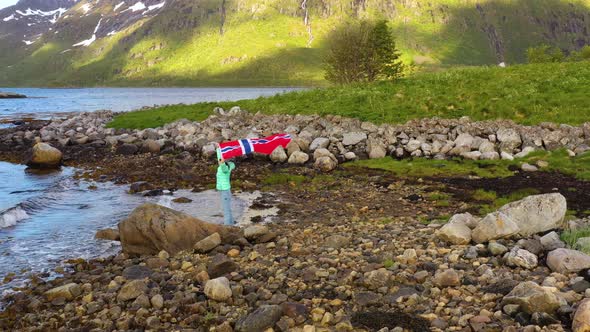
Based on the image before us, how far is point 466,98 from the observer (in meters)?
29.6

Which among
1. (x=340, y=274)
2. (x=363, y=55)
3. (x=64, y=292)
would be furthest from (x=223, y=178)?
(x=363, y=55)

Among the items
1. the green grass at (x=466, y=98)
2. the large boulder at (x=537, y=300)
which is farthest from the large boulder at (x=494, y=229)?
the green grass at (x=466, y=98)

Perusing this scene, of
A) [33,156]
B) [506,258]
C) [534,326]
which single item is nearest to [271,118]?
[33,156]

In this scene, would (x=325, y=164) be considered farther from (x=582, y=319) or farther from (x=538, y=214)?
(x=582, y=319)

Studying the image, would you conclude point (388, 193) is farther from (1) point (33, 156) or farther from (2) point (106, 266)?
(1) point (33, 156)

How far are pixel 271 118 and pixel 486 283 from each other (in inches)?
1044

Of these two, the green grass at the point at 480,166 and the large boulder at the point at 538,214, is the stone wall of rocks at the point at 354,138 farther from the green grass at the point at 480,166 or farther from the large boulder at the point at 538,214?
the large boulder at the point at 538,214

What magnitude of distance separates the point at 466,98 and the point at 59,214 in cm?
2521

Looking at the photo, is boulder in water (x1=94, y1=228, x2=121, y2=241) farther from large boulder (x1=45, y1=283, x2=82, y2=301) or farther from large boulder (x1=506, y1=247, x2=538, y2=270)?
large boulder (x1=506, y1=247, x2=538, y2=270)

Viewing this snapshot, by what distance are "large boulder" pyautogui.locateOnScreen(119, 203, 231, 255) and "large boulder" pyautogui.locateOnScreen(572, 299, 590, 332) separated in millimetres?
8839

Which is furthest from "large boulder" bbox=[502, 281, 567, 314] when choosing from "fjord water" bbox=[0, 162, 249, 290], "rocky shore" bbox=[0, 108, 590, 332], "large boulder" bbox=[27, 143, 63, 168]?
"large boulder" bbox=[27, 143, 63, 168]

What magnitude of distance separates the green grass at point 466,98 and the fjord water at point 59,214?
15.4m

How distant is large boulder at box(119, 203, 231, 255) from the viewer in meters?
12.1

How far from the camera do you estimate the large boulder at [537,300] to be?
7117 millimetres
